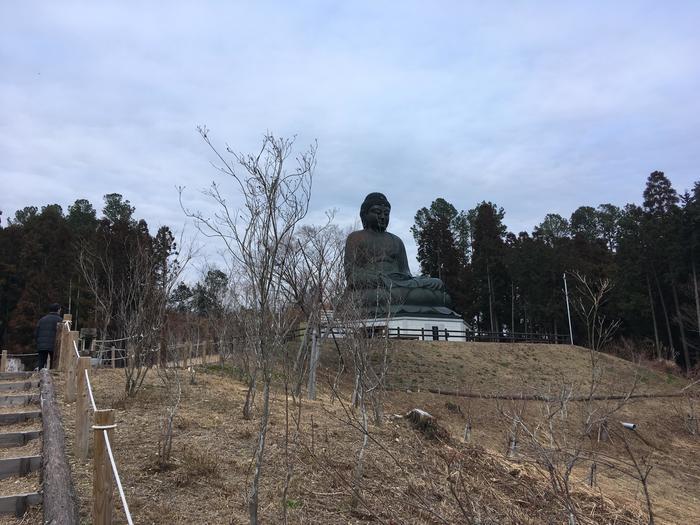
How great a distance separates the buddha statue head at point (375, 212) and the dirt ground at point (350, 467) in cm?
1314

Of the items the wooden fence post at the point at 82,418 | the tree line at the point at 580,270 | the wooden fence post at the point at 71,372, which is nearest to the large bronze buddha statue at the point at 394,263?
the tree line at the point at 580,270

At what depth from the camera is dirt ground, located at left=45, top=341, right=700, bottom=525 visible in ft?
13.9

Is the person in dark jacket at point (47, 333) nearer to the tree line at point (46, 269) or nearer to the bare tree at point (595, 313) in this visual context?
the bare tree at point (595, 313)

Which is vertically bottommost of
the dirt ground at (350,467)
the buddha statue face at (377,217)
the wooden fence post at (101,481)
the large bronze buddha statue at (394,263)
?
the dirt ground at (350,467)

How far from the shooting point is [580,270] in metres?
36.5

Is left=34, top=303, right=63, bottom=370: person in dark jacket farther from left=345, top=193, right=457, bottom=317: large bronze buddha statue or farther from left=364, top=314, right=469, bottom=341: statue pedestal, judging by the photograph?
left=364, top=314, right=469, bottom=341: statue pedestal

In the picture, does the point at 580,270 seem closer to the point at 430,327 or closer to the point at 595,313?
the point at 430,327

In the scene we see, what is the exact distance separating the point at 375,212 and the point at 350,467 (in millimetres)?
22133

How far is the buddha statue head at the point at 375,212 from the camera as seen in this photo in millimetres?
27656

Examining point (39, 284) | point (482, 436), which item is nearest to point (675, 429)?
point (482, 436)

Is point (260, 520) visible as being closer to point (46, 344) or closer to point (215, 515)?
point (215, 515)

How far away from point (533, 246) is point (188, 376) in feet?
102

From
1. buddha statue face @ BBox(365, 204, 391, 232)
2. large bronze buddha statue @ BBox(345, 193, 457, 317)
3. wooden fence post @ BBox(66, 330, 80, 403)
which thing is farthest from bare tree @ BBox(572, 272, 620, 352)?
buddha statue face @ BBox(365, 204, 391, 232)

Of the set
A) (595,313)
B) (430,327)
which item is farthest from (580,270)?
(595,313)
